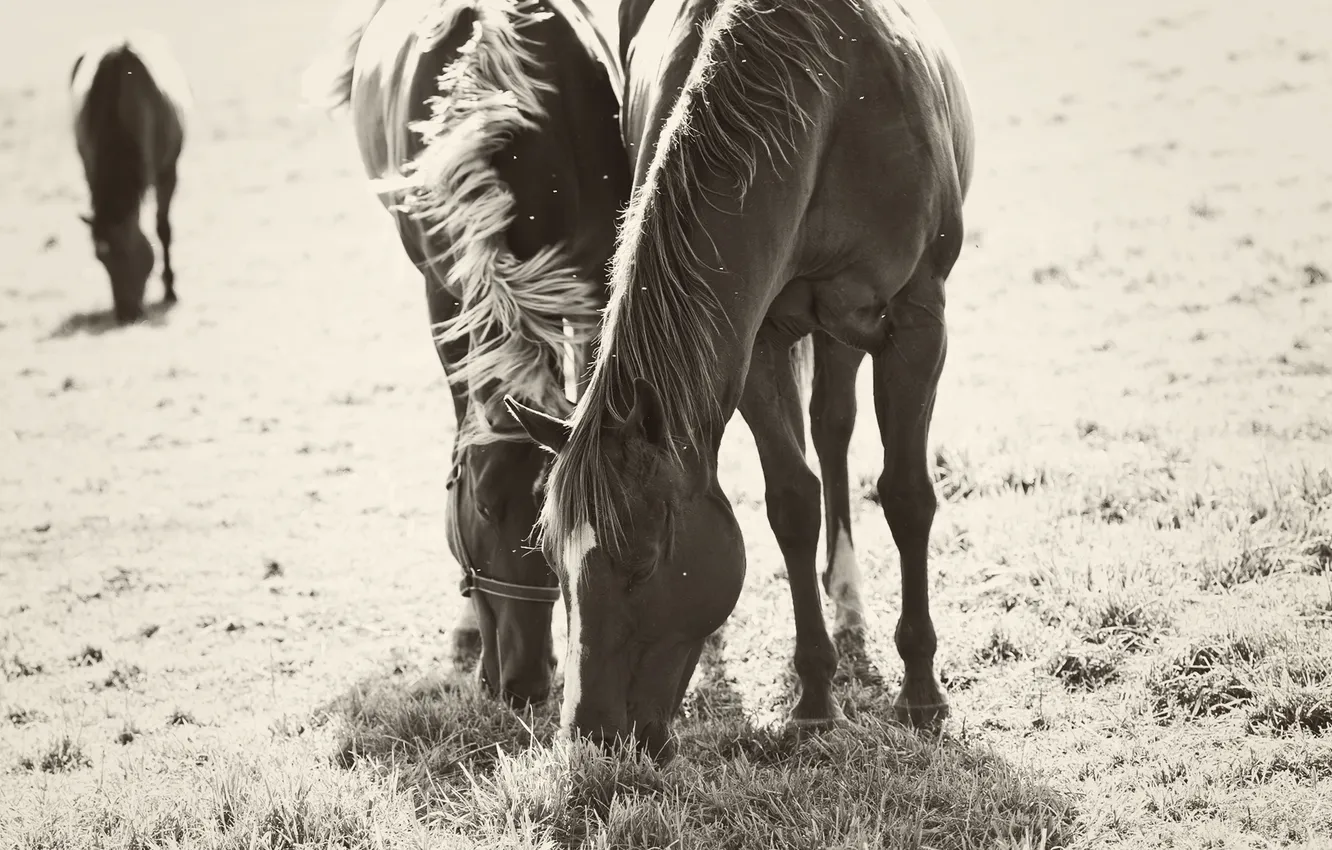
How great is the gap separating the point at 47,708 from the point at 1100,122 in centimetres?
1088

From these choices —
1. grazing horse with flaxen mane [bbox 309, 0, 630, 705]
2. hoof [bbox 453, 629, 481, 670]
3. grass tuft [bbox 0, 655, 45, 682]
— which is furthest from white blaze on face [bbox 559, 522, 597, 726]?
grass tuft [bbox 0, 655, 45, 682]

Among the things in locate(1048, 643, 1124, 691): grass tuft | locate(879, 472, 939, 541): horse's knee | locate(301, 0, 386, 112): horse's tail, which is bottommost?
locate(1048, 643, 1124, 691): grass tuft

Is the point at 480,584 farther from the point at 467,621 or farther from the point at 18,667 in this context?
the point at 18,667

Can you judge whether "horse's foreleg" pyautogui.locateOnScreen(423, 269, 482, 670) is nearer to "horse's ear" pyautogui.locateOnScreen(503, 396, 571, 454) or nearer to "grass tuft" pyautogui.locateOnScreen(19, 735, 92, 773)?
"horse's ear" pyautogui.locateOnScreen(503, 396, 571, 454)

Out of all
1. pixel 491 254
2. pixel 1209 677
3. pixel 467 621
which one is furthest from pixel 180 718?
pixel 1209 677

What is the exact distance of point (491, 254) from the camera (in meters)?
3.67

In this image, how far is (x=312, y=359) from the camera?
9.27 metres

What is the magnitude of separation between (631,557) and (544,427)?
0.39m

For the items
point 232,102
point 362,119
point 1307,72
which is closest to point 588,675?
point 362,119

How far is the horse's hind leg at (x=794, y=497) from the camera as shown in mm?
3713

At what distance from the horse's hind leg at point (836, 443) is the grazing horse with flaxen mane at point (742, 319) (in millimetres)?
826

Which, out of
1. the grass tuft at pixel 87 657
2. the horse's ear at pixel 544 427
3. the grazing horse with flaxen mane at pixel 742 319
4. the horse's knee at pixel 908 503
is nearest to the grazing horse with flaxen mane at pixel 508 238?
the grazing horse with flaxen mane at pixel 742 319

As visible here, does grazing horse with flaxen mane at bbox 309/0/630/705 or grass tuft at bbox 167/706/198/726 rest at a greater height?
grazing horse with flaxen mane at bbox 309/0/630/705

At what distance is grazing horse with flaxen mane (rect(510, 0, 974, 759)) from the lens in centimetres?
290
